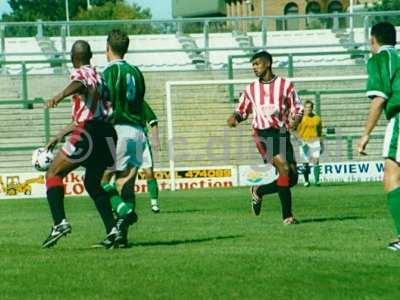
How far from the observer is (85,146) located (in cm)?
1244

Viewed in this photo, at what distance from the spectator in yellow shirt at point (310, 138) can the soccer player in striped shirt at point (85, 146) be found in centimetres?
1901

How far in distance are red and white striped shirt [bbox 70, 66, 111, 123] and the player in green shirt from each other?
1.57 ft

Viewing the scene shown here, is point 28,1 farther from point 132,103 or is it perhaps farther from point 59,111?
point 132,103

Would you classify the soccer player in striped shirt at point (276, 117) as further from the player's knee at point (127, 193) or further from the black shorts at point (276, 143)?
the player's knee at point (127, 193)

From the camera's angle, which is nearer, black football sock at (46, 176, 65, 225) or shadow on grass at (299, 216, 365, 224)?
black football sock at (46, 176, 65, 225)

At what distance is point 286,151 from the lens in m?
16.4

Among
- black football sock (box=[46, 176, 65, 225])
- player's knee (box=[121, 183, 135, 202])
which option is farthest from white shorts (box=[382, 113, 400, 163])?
player's knee (box=[121, 183, 135, 202])

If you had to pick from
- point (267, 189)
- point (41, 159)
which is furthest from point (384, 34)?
point (267, 189)

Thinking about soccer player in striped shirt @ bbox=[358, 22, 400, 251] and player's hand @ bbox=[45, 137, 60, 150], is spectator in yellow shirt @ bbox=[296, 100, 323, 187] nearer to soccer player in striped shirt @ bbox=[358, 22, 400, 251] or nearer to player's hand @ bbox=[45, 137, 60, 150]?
player's hand @ bbox=[45, 137, 60, 150]

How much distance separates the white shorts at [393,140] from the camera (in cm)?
1180

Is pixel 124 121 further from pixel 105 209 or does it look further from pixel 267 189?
pixel 267 189

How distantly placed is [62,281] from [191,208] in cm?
1102

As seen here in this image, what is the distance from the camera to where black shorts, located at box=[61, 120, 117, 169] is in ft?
40.5

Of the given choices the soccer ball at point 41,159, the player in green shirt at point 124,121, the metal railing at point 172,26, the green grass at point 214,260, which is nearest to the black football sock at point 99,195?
the player in green shirt at point 124,121
